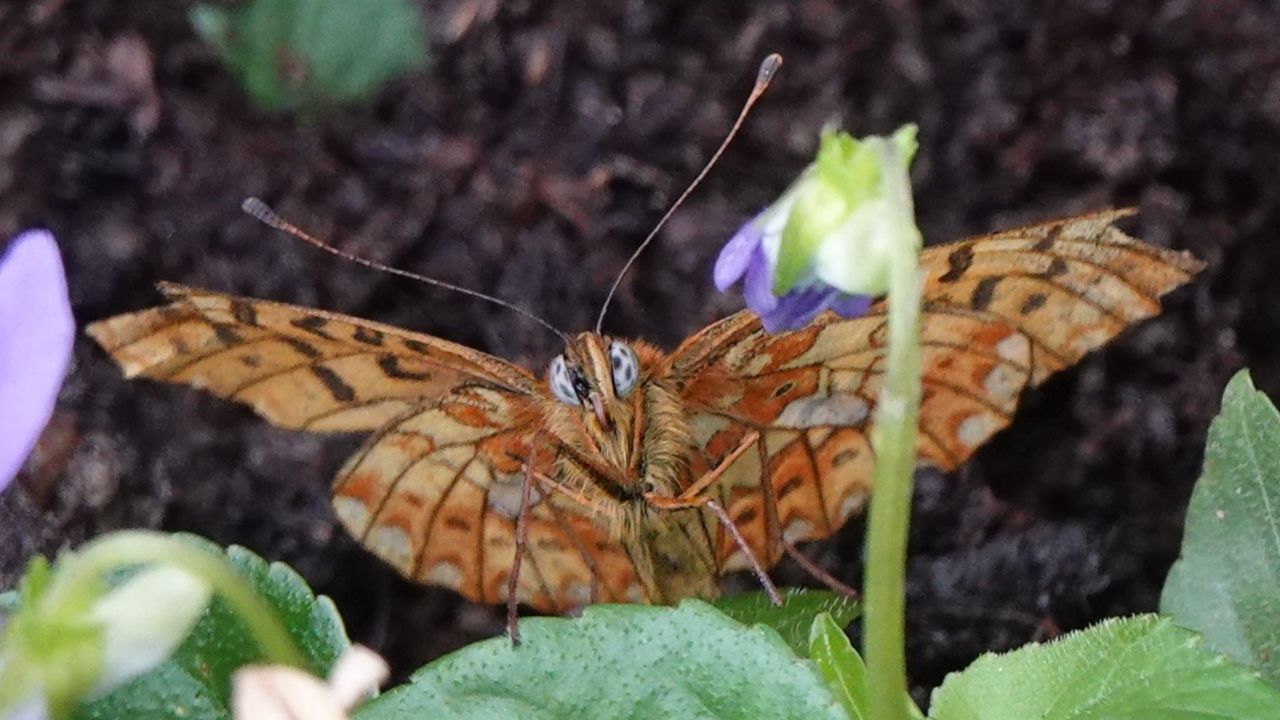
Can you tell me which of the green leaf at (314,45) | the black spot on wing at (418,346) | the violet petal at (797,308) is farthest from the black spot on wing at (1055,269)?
the green leaf at (314,45)

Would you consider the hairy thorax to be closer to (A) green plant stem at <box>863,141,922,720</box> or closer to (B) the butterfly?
(B) the butterfly

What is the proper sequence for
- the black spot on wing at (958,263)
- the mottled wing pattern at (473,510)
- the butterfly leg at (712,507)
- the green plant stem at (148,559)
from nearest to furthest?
1. the green plant stem at (148,559)
2. the black spot on wing at (958,263)
3. the butterfly leg at (712,507)
4. the mottled wing pattern at (473,510)

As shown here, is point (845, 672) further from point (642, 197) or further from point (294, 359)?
point (642, 197)

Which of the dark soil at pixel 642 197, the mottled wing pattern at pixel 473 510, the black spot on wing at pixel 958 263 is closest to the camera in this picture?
the black spot on wing at pixel 958 263

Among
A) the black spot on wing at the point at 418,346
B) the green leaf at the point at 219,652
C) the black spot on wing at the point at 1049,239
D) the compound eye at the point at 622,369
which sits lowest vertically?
the green leaf at the point at 219,652

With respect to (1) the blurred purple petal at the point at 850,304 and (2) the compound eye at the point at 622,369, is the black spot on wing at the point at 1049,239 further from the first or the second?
(2) the compound eye at the point at 622,369

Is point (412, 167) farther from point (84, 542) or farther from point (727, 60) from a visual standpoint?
point (84, 542)

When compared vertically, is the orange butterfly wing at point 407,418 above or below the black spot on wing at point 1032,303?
below

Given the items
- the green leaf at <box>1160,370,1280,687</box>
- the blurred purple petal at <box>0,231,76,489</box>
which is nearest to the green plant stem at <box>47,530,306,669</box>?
the blurred purple petal at <box>0,231,76,489</box>
